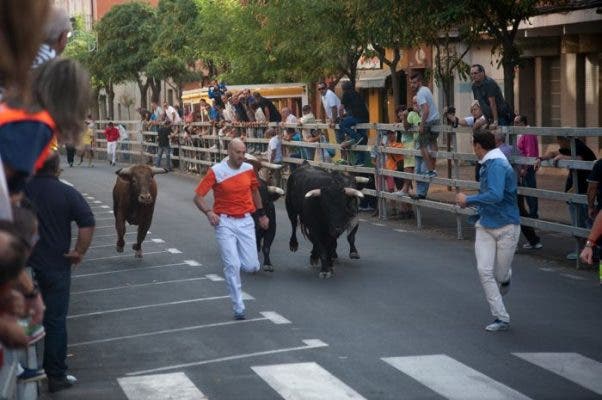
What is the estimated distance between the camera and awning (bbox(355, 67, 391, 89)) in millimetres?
47906

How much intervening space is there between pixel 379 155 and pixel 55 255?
1507 cm

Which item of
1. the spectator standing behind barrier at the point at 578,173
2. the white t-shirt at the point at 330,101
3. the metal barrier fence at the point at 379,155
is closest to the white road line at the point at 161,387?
the metal barrier fence at the point at 379,155

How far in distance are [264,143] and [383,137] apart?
8.41 metres

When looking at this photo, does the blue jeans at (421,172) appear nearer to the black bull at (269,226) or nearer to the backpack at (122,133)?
the black bull at (269,226)

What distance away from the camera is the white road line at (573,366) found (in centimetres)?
1015

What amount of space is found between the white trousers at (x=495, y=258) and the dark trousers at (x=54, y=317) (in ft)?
13.1

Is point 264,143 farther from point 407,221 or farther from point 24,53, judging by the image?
point 24,53

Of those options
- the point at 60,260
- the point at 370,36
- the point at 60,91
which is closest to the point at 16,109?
the point at 60,91

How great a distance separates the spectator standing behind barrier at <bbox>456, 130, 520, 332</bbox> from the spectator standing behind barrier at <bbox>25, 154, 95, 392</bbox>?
3.73 meters

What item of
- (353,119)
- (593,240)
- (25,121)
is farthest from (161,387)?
(353,119)

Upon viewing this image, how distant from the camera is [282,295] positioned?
49.5 ft

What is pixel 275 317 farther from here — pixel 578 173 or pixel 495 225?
pixel 578 173

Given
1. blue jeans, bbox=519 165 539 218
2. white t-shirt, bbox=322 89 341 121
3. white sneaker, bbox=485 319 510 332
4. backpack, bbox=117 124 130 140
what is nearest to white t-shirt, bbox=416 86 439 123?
blue jeans, bbox=519 165 539 218

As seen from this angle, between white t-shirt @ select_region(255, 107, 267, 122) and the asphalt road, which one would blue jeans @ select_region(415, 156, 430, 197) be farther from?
white t-shirt @ select_region(255, 107, 267, 122)
